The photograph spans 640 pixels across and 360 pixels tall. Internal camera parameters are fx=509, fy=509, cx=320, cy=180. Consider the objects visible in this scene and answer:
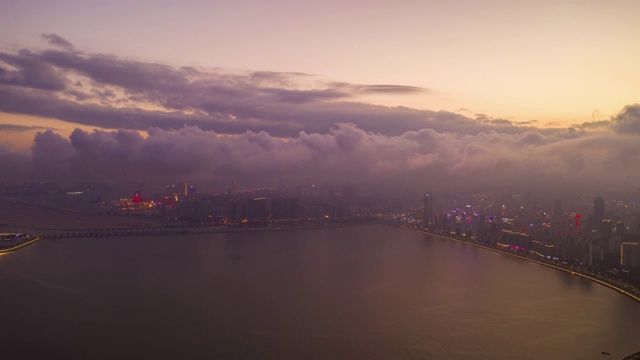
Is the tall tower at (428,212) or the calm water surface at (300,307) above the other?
the tall tower at (428,212)

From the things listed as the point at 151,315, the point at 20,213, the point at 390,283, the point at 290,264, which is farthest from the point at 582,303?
the point at 20,213

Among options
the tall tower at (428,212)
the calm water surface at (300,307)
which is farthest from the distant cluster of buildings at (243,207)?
the calm water surface at (300,307)

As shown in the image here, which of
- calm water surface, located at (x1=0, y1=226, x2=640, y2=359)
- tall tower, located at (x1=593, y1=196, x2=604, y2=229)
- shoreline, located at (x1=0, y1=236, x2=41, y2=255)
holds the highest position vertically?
tall tower, located at (x1=593, y1=196, x2=604, y2=229)

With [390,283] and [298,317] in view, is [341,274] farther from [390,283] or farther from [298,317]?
[298,317]

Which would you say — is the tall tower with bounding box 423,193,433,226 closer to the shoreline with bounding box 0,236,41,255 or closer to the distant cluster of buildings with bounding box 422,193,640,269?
the distant cluster of buildings with bounding box 422,193,640,269

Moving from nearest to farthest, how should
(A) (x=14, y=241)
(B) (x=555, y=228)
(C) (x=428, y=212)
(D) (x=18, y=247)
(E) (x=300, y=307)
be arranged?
(E) (x=300, y=307), (D) (x=18, y=247), (A) (x=14, y=241), (B) (x=555, y=228), (C) (x=428, y=212)

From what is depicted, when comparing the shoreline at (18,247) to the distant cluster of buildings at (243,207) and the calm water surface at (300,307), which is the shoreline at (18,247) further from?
the distant cluster of buildings at (243,207)

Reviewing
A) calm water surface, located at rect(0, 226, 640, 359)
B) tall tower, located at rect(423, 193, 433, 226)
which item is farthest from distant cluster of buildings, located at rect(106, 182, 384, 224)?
calm water surface, located at rect(0, 226, 640, 359)

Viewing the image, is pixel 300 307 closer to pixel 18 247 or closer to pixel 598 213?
pixel 18 247

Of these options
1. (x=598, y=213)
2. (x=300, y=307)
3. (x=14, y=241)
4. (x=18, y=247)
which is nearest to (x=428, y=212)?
(x=598, y=213)
